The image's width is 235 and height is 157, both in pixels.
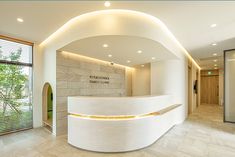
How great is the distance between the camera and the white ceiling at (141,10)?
2947 millimetres

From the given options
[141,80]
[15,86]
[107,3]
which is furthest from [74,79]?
[141,80]

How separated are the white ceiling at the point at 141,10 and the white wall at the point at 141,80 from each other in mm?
3380

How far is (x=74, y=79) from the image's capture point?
5211 millimetres

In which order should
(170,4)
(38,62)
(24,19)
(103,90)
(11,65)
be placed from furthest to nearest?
(103,90), (38,62), (11,65), (24,19), (170,4)

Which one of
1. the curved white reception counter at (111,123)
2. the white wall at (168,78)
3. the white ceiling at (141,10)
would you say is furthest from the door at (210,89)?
the curved white reception counter at (111,123)

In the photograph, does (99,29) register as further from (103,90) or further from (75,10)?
(103,90)

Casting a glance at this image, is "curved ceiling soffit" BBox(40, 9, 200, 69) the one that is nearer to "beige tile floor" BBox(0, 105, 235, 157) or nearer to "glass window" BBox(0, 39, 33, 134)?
"glass window" BBox(0, 39, 33, 134)

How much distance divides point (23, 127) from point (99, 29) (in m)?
4.87

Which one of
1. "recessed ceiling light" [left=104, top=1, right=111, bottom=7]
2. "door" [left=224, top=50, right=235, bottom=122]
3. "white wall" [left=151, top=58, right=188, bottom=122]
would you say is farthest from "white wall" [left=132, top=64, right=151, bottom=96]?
"recessed ceiling light" [left=104, top=1, right=111, bottom=7]

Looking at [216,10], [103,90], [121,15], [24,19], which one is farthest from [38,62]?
[216,10]

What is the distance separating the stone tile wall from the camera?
4754 mm

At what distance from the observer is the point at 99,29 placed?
130 inches

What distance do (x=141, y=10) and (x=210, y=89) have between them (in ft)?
44.8

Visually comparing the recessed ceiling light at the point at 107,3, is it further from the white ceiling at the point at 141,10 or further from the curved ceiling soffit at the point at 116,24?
the curved ceiling soffit at the point at 116,24
